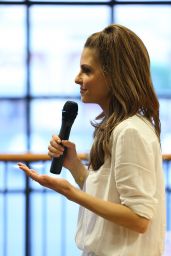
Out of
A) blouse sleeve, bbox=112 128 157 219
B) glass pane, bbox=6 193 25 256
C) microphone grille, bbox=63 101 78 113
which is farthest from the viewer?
glass pane, bbox=6 193 25 256

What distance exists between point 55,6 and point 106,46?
277cm

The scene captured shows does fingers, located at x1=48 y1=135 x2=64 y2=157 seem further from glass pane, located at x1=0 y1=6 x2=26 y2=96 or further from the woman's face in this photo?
glass pane, located at x1=0 y1=6 x2=26 y2=96

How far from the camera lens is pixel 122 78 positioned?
123cm

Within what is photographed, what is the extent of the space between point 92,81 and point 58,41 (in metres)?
2.77

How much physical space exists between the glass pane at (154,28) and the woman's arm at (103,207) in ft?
9.35

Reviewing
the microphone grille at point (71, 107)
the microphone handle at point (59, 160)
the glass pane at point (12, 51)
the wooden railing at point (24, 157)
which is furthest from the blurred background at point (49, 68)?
the microphone handle at point (59, 160)

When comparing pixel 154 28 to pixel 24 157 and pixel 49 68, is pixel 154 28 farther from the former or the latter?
pixel 24 157

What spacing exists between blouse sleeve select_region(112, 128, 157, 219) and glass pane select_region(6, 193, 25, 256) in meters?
2.72

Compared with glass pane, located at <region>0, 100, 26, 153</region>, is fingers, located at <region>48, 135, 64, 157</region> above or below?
above

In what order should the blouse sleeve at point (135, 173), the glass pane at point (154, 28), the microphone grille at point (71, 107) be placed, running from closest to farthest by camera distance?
the blouse sleeve at point (135, 173) → the microphone grille at point (71, 107) → the glass pane at point (154, 28)

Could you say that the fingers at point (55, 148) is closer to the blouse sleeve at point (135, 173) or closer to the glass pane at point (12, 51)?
the blouse sleeve at point (135, 173)

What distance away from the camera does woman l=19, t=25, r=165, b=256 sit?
3.84 ft

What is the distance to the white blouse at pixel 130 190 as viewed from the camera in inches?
46.0

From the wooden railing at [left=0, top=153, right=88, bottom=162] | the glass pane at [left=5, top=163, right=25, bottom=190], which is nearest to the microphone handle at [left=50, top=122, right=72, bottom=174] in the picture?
the wooden railing at [left=0, top=153, right=88, bottom=162]
